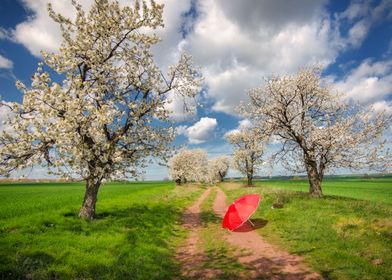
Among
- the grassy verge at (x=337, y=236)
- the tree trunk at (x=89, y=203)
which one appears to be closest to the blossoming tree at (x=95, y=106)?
the tree trunk at (x=89, y=203)

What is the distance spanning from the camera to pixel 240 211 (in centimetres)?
1722

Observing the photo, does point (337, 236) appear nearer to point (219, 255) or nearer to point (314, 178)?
point (219, 255)

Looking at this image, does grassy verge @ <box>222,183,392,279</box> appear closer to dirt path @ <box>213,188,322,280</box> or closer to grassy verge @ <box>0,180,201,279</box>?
dirt path @ <box>213,188,322,280</box>

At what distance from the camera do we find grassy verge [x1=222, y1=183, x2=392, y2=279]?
10711mm

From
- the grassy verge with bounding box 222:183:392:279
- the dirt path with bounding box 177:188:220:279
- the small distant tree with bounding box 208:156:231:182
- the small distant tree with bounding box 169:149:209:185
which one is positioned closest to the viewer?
the grassy verge with bounding box 222:183:392:279

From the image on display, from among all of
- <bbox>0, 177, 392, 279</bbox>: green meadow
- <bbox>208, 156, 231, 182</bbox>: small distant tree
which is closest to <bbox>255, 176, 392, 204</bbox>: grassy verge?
<bbox>0, 177, 392, 279</bbox>: green meadow

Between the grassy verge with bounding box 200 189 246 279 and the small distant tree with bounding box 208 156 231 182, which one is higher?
the small distant tree with bounding box 208 156 231 182

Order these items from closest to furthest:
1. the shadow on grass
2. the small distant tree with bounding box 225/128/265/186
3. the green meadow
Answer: the shadow on grass < the green meadow < the small distant tree with bounding box 225/128/265/186

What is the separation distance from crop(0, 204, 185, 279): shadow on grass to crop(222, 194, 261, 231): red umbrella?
396 centimetres

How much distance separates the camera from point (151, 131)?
65.1ft

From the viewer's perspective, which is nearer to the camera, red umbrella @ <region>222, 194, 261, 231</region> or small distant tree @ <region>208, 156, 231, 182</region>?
red umbrella @ <region>222, 194, 261, 231</region>

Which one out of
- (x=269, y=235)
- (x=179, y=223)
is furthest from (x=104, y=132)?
(x=269, y=235)

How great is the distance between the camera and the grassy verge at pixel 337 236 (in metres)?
10.7

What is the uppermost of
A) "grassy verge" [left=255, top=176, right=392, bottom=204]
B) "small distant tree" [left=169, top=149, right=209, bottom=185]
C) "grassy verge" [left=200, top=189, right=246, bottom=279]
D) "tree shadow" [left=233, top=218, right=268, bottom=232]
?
"small distant tree" [left=169, top=149, right=209, bottom=185]
